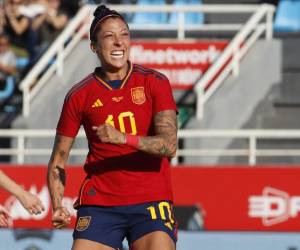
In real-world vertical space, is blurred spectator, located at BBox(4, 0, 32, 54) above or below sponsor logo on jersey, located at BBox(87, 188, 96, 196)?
above

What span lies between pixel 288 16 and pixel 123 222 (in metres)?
9.62

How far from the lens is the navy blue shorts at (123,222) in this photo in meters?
6.74

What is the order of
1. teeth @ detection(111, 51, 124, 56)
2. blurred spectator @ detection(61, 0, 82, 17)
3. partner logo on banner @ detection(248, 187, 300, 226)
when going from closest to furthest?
teeth @ detection(111, 51, 124, 56) → partner logo on banner @ detection(248, 187, 300, 226) → blurred spectator @ detection(61, 0, 82, 17)

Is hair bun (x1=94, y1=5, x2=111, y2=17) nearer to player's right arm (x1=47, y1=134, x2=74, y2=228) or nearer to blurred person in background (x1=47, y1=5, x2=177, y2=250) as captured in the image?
blurred person in background (x1=47, y1=5, x2=177, y2=250)

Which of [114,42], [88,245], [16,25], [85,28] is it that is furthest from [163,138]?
[16,25]

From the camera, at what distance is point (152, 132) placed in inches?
270

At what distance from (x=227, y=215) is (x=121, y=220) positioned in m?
5.41

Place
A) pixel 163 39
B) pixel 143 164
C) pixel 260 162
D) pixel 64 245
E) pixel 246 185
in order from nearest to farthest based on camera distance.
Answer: pixel 143 164
pixel 64 245
pixel 246 185
pixel 260 162
pixel 163 39

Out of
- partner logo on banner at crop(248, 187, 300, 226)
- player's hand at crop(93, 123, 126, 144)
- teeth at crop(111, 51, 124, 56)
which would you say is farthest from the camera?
partner logo on banner at crop(248, 187, 300, 226)

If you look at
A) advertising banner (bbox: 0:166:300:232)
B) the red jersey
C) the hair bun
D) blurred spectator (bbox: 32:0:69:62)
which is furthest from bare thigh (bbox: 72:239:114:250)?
blurred spectator (bbox: 32:0:69:62)

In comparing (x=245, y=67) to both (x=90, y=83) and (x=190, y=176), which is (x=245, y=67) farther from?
(x=90, y=83)

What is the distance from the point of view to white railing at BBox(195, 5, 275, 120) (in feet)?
45.7

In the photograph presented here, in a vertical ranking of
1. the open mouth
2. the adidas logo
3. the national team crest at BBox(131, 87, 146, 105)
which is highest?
the open mouth

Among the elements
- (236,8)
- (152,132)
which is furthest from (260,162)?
(152,132)
